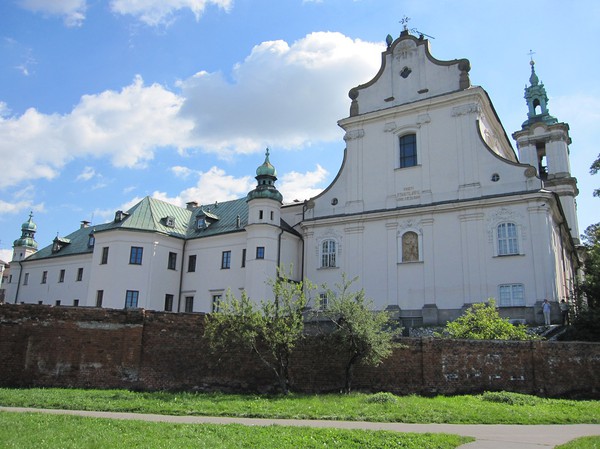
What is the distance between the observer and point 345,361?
61.5ft

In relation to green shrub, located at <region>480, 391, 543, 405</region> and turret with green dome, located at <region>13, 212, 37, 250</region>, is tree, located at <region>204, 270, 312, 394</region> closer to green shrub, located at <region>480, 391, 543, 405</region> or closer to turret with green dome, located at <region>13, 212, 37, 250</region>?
green shrub, located at <region>480, 391, 543, 405</region>

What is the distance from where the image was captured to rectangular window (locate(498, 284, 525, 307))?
90.5 feet

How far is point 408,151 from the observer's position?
108 ft

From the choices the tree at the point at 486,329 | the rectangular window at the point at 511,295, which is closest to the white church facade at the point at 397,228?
the rectangular window at the point at 511,295

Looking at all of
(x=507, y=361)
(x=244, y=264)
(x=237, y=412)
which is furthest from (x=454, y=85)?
(x=237, y=412)

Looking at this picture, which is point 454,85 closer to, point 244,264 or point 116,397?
point 244,264

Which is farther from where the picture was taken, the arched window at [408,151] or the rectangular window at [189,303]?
the rectangular window at [189,303]

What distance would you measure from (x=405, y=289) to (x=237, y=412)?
18.7m

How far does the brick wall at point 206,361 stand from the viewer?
57.2 feet

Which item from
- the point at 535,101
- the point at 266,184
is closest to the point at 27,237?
the point at 266,184

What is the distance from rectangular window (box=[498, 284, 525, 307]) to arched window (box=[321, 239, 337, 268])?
10071mm

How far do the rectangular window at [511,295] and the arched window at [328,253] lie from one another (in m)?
10.1

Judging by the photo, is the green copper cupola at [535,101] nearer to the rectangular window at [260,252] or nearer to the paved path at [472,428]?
the rectangular window at [260,252]

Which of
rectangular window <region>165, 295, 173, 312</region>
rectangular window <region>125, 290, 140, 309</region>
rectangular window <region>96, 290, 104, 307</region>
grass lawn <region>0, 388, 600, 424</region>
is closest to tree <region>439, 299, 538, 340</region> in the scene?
grass lawn <region>0, 388, 600, 424</region>
